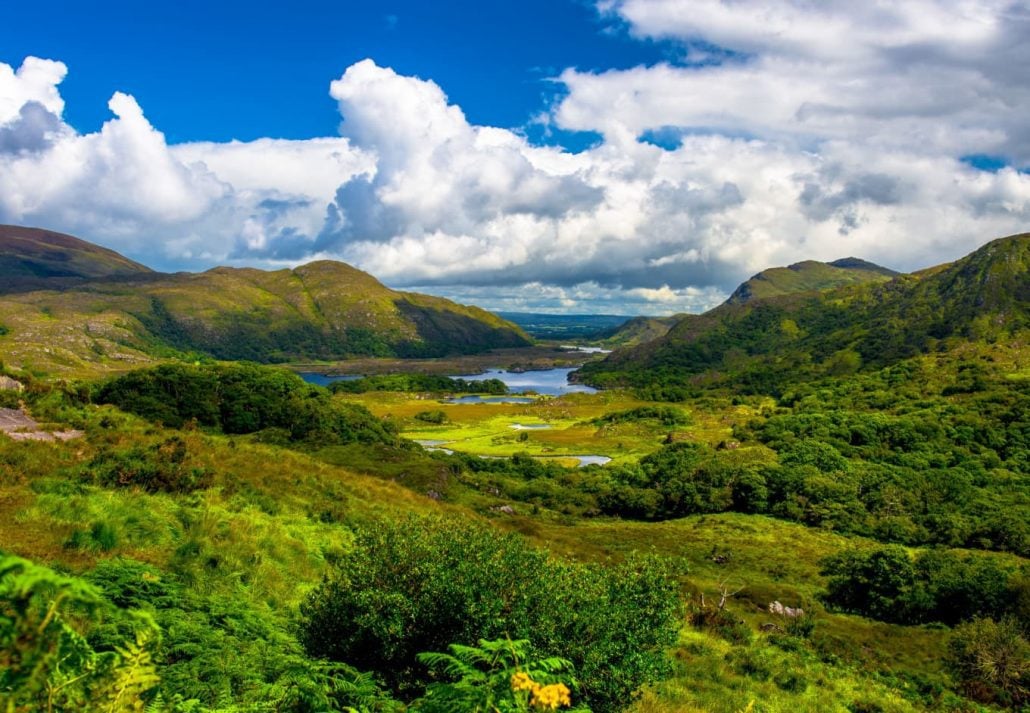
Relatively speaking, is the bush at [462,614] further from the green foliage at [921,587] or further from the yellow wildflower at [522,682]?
the green foliage at [921,587]

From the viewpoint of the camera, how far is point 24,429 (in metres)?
24.5

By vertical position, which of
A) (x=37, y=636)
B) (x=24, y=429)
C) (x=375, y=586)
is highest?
(x=37, y=636)

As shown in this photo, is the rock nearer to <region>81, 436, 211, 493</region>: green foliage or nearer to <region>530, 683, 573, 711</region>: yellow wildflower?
<region>81, 436, 211, 493</region>: green foliage

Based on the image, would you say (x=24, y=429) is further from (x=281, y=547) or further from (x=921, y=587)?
(x=921, y=587)

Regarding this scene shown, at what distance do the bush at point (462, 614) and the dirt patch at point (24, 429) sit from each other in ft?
59.1

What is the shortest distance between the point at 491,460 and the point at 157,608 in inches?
4677

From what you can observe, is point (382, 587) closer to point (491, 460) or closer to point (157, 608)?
point (157, 608)

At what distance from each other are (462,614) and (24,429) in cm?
2271

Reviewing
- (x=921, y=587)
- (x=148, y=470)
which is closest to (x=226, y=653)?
(x=148, y=470)

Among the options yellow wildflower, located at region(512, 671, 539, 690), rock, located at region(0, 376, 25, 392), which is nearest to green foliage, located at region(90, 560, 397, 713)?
yellow wildflower, located at region(512, 671, 539, 690)

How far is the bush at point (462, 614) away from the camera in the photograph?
11.7m

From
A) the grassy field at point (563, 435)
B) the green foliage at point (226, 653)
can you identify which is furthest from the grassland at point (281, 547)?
the grassy field at point (563, 435)

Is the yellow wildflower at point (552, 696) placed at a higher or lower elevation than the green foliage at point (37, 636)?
lower

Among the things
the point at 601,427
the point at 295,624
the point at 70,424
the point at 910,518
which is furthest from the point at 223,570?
the point at 601,427
